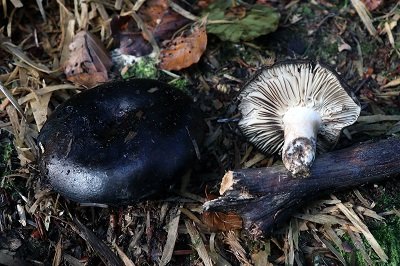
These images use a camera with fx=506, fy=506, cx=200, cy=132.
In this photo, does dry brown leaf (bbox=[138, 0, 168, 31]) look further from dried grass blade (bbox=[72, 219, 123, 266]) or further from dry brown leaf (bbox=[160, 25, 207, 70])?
dried grass blade (bbox=[72, 219, 123, 266])

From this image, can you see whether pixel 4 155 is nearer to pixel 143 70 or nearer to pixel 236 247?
pixel 143 70

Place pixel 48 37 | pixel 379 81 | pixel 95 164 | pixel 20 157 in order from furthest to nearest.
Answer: pixel 48 37 < pixel 379 81 < pixel 20 157 < pixel 95 164

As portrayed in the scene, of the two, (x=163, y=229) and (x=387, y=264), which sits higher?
(x=387, y=264)

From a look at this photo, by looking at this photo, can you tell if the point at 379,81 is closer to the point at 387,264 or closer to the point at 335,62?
the point at 335,62

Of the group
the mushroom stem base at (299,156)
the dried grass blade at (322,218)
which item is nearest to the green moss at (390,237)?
the dried grass blade at (322,218)

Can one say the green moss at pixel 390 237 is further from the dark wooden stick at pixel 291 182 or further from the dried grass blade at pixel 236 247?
the dried grass blade at pixel 236 247

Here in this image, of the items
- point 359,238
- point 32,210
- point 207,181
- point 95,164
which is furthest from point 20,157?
point 359,238

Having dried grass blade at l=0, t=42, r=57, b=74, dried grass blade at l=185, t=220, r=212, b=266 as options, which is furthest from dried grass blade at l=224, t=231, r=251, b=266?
dried grass blade at l=0, t=42, r=57, b=74
